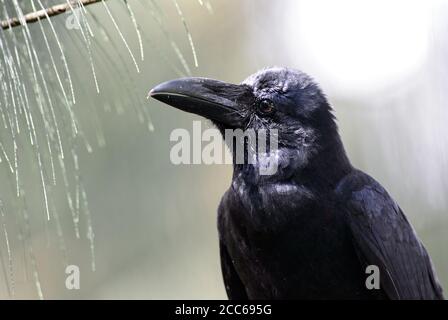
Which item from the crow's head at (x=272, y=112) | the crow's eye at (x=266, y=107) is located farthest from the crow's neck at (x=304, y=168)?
the crow's eye at (x=266, y=107)

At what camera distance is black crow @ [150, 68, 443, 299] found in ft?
14.7

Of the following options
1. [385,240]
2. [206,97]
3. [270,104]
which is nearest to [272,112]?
[270,104]

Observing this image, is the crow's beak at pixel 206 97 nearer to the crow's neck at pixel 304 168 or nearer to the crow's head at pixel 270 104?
the crow's head at pixel 270 104

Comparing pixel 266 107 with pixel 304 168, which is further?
pixel 266 107

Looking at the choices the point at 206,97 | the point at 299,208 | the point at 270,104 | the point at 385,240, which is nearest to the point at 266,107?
the point at 270,104

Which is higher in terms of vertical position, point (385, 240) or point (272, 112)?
point (272, 112)

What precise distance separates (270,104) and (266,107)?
0.10 ft

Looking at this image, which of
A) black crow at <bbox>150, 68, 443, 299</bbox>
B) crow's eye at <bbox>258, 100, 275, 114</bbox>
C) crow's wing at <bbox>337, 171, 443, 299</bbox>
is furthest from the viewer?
crow's eye at <bbox>258, 100, 275, 114</bbox>

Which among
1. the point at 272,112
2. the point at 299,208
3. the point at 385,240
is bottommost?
the point at 385,240

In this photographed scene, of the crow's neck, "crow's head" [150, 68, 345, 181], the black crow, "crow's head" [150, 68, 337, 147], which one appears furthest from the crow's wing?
"crow's head" [150, 68, 337, 147]

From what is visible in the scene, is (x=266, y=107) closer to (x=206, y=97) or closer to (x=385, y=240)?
(x=206, y=97)

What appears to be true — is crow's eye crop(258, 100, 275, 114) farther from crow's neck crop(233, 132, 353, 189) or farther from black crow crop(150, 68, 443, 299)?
crow's neck crop(233, 132, 353, 189)

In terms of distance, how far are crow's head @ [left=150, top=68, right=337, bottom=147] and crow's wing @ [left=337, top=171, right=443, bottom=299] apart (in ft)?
1.33

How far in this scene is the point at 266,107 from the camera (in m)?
4.72
